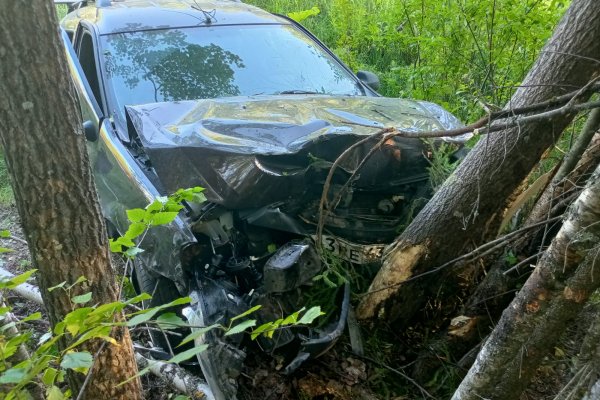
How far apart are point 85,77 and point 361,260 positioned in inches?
92.0

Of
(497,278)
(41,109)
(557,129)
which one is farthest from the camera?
(497,278)

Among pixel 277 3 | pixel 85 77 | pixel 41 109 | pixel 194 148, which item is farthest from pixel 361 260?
pixel 277 3

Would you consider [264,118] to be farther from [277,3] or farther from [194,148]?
[277,3]

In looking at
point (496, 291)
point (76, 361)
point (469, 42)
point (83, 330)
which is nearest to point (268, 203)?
point (496, 291)

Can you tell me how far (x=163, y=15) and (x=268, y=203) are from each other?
80.7 inches

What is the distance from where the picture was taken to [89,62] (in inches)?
159

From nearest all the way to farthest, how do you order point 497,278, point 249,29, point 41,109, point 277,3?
point 41,109
point 497,278
point 249,29
point 277,3

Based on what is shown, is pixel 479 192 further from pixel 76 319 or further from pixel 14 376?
pixel 14 376

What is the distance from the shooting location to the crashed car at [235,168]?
2.73 metres

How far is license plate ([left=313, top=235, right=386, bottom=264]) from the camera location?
118 inches

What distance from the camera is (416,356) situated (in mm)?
3002

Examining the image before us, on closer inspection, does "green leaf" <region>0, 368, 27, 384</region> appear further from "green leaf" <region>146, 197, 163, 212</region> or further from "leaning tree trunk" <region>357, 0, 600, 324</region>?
"leaning tree trunk" <region>357, 0, 600, 324</region>

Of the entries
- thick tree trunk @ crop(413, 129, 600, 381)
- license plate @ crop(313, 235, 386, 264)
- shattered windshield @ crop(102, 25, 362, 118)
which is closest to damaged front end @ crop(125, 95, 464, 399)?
license plate @ crop(313, 235, 386, 264)

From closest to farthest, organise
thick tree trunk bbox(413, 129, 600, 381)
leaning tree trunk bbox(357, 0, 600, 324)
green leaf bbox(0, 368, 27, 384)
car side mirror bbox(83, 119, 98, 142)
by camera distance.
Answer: green leaf bbox(0, 368, 27, 384)
leaning tree trunk bbox(357, 0, 600, 324)
thick tree trunk bbox(413, 129, 600, 381)
car side mirror bbox(83, 119, 98, 142)
